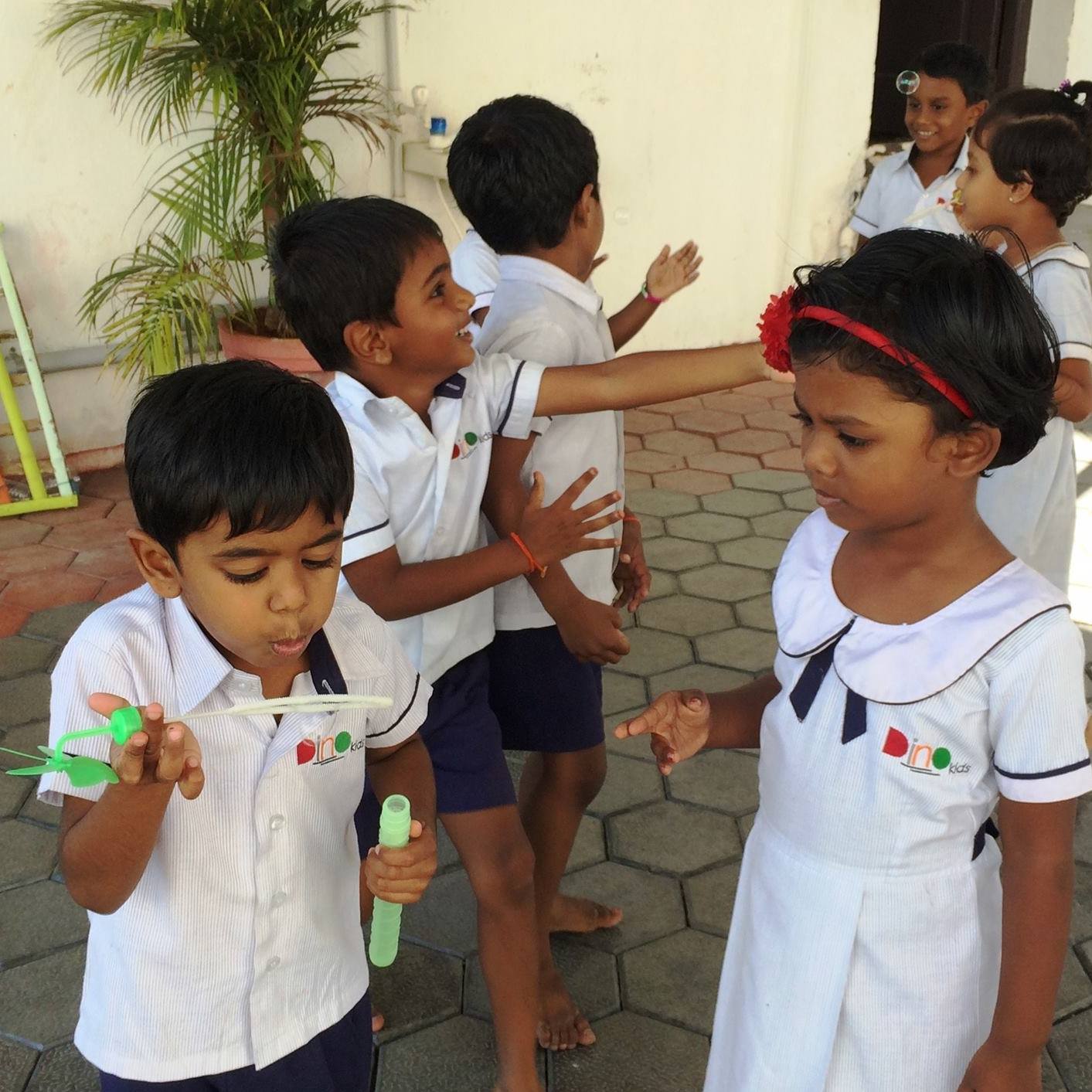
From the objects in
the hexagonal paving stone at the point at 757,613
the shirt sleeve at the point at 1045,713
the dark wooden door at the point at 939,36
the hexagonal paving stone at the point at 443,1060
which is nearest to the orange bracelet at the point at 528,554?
the shirt sleeve at the point at 1045,713

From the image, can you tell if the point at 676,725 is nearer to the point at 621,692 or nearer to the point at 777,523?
the point at 621,692

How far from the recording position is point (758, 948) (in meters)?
1.32

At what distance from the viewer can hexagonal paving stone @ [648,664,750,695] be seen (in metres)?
2.96

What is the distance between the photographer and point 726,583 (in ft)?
11.6

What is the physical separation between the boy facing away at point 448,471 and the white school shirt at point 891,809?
42 centimetres

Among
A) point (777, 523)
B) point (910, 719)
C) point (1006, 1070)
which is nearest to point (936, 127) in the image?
point (777, 523)

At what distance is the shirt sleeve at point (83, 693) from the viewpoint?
3.50ft

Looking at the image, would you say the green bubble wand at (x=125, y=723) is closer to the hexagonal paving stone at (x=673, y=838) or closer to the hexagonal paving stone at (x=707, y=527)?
the hexagonal paving stone at (x=673, y=838)

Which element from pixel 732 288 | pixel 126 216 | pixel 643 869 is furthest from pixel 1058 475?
pixel 732 288

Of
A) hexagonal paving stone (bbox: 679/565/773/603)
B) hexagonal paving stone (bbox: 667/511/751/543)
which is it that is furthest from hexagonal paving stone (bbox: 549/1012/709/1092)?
hexagonal paving stone (bbox: 667/511/751/543)

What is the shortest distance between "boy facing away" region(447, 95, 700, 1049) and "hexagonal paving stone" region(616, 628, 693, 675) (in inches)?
44.2

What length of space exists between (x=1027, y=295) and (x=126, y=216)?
3666mm

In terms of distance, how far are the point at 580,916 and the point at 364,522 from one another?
35.5 inches

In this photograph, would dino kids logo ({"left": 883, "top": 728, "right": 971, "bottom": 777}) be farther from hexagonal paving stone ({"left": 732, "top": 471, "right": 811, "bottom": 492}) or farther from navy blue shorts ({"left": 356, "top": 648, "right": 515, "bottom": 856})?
hexagonal paving stone ({"left": 732, "top": 471, "right": 811, "bottom": 492})
